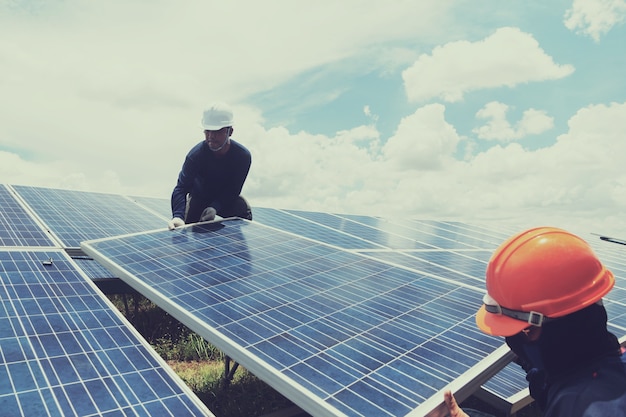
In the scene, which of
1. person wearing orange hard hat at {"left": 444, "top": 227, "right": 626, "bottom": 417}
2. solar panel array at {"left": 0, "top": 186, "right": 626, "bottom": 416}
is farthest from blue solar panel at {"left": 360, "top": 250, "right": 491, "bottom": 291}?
person wearing orange hard hat at {"left": 444, "top": 227, "right": 626, "bottom": 417}

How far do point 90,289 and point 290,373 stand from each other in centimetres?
323

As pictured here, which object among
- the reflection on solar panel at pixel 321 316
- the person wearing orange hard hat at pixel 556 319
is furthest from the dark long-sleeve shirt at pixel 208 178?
the person wearing orange hard hat at pixel 556 319

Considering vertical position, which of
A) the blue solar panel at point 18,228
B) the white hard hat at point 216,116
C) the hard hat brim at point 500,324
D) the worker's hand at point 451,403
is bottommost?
the worker's hand at point 451,403

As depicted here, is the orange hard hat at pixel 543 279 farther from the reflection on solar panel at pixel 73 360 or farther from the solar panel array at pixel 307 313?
the reflection on solar panel at pixel 73 360

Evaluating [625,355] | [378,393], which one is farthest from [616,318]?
[378,393]

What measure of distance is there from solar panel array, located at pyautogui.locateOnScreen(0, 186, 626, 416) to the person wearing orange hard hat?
1.91ft

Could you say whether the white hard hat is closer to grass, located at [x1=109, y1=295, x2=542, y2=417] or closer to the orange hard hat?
grass, located at [x1=109, y1=295, x2=542, y2=417]

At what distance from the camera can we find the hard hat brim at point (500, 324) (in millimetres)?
3225

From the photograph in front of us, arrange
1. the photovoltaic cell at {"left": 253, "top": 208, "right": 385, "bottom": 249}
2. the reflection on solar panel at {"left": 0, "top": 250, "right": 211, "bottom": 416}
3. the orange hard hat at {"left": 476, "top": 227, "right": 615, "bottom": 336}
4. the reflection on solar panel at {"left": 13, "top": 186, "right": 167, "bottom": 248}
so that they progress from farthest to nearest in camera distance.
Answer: the photovoltaic cell at {"left": 253, "top": 208, "right": 385, "bottom": 249}
the reflection on solar panel at {"left": 13, "top": 186, "right": 167, "bottom": 248}
the reflection on solar panel at {"left": 0, "top": 250, "right": 211, "bottom": 416}
the orange hard hat at {"left": 476, "top": 227, "right": 615, "bottom": 336}

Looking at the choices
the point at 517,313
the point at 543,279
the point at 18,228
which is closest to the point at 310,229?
the point at 18,228

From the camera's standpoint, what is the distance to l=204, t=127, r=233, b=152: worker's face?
26.8 feet

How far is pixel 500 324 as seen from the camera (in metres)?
3.34

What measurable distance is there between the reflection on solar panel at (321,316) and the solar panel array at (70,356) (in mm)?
520

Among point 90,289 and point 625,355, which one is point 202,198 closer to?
point 90,289
